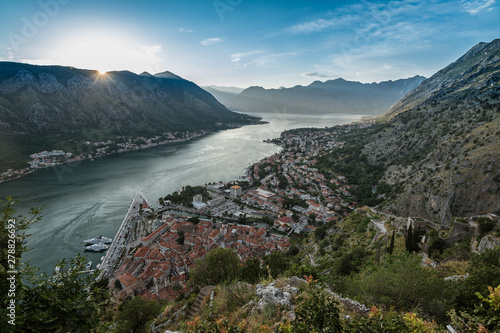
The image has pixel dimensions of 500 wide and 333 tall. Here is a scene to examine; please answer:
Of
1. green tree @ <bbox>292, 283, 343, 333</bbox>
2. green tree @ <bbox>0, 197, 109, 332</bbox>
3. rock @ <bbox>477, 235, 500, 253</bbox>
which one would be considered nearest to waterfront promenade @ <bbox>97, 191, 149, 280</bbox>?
green tree @ <bbox>0, 197, 109, 332</bbox>

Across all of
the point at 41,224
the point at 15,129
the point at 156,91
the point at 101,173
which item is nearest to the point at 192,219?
the point at 41,224

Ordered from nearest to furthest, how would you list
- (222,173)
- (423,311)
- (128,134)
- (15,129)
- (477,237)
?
(423,311) < (477,237) < (222,173) < (15,129) < (128,134)

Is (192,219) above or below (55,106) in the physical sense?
below

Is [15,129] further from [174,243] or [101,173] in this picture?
[174,243]

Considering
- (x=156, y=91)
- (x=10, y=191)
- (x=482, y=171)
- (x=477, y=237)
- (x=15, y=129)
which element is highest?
(x=156, y=91)

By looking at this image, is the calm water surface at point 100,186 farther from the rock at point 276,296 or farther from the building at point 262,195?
the rock at point 276,296

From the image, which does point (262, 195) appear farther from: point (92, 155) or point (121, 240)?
point (92, 155)
